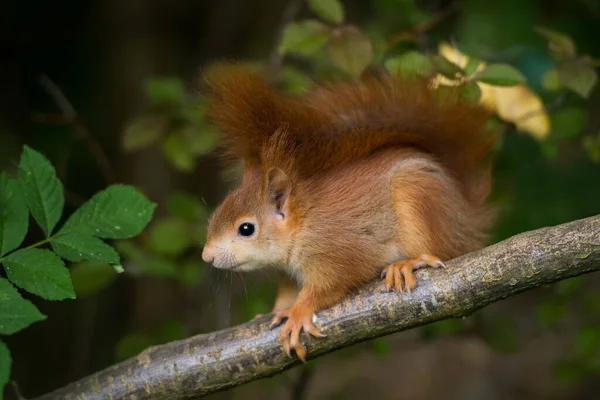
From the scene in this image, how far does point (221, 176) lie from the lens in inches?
133

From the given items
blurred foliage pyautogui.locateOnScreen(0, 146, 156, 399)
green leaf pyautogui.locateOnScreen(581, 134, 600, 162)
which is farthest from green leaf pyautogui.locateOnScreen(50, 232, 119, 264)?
green leaf pyautogui.locateOnScreen(581, 134, 600, 162)

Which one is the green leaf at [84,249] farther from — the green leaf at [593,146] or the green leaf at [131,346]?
the green leaf at [593,146]

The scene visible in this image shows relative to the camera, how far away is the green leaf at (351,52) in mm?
2020

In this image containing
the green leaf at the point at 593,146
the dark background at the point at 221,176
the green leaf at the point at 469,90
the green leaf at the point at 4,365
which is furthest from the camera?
the dark background at the point at 221,176

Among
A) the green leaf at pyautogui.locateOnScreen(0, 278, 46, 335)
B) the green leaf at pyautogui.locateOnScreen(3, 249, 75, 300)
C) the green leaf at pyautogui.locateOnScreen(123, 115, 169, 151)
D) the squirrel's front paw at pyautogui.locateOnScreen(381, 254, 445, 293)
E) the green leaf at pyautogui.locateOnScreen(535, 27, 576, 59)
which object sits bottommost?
the green leaf at pyautogui.locateOnScreen(0, 278, 46, 335)

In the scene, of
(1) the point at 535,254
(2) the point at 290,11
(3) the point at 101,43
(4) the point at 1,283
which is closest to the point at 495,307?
(2) the point at 290,11

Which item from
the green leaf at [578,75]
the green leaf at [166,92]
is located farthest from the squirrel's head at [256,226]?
the green leaf at [578,75]

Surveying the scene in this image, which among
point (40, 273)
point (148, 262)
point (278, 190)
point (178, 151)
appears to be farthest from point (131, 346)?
point (40, 273)

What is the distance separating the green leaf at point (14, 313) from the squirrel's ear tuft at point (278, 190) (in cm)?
78

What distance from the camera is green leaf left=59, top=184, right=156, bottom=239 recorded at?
1.57 metres

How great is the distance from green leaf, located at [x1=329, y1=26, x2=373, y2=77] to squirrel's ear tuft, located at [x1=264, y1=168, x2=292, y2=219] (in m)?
0.33

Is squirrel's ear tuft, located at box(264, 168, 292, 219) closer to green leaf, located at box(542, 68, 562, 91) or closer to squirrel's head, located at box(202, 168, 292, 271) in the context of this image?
squirrel's head, located at box(202, 168, 292, 271)

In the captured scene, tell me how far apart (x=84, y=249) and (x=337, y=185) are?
74cm

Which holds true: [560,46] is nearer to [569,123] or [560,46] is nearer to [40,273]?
[569,123]
